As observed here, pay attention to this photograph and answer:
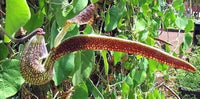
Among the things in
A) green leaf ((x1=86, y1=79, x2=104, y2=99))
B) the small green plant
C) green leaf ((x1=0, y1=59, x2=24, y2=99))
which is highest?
green leaf ((x1=0, y1=59, x2=24, y2=99))

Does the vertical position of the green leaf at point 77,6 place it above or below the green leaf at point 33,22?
above

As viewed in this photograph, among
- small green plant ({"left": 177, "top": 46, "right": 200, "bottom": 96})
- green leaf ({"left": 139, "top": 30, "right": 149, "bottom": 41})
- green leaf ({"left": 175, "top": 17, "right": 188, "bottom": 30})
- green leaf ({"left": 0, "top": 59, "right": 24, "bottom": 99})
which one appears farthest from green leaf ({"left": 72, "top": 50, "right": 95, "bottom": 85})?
small green plant ({"left": 177, "top": 46, "right": 200, "bottom": 96})

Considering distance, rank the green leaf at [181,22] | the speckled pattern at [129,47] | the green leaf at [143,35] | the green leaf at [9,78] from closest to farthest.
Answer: the speckled pattern at [129,47] → the green leaf at [9,78] → the green leaf at [143,35] → the green leaf at [181,22]

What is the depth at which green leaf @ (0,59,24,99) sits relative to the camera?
1.58 feet

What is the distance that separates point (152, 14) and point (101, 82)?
0.37 meters

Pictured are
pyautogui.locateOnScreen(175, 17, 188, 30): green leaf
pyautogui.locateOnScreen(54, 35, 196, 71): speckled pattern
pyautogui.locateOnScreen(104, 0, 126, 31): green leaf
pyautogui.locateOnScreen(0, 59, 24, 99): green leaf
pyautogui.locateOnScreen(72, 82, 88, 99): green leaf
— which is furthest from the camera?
pyautogui.locateOnScreen(175, 17, 188, 30): green leaf

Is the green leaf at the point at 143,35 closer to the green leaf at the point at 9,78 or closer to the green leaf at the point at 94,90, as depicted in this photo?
the green leaf at the point at 94,90

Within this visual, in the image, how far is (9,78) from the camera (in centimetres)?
49

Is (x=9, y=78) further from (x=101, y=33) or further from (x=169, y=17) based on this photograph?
(x=169, y=17)

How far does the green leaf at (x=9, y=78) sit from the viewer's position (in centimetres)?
48

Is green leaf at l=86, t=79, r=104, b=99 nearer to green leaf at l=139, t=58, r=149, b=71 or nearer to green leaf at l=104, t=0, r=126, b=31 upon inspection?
green leaf at l=104, t=0, r=126, b=31

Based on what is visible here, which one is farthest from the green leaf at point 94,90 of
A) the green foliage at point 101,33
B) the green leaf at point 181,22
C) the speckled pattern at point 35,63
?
the green leaf at point 181,22

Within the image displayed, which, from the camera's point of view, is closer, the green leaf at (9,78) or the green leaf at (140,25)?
the green leaf at (9,78)

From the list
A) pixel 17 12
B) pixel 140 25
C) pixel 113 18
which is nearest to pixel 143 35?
pixel 140 25
